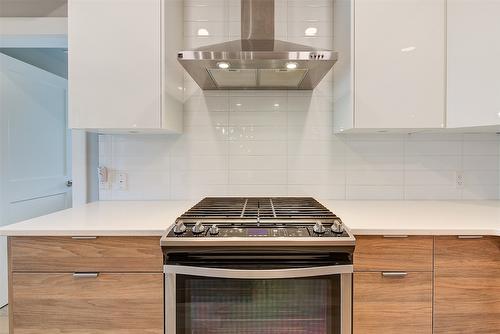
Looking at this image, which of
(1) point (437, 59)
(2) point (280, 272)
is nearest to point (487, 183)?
(1) point (437, 59)

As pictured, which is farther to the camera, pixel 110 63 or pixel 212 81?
pixel 212 81

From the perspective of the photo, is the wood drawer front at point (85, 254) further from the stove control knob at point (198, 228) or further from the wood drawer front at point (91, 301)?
the stove control knob at point (198, 228)

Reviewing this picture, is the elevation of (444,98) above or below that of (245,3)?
below

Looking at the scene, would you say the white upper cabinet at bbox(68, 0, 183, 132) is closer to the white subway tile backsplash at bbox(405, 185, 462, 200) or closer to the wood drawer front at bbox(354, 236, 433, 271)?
the wood drawer front at bbox(354, 236, 433, 271)

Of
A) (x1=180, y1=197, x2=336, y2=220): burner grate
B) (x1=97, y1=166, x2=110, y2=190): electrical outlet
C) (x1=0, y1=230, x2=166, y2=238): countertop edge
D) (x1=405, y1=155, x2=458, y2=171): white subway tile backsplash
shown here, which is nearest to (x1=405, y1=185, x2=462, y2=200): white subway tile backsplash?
(x1=405, y1=155, x2=458, y2=171): white subway tile backsplash

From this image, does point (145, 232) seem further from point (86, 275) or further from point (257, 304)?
point (257, 304)

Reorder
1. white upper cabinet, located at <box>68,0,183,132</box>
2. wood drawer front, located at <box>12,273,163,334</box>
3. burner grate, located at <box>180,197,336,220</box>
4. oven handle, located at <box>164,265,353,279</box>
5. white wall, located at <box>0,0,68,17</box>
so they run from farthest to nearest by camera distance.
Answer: white wall, located at <box>0,0,68,17</box> → white upper cabinet, located at <box>68,0,183,132</box> → burner grate, located at <box>180,197,336,220</box> → wood drawer front, located at <box>12,273,163,334</box> → oven handle, located at <box>164,265,353,279</box>

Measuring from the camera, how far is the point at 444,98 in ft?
5.65

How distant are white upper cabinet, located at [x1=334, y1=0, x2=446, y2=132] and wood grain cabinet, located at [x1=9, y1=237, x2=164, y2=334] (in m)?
1.34

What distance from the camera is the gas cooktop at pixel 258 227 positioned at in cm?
127

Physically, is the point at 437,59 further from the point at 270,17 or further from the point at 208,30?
the point at 208,30

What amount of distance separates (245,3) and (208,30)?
1.38ft

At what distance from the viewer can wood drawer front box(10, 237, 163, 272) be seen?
1370 mm

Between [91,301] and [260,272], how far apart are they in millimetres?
753
